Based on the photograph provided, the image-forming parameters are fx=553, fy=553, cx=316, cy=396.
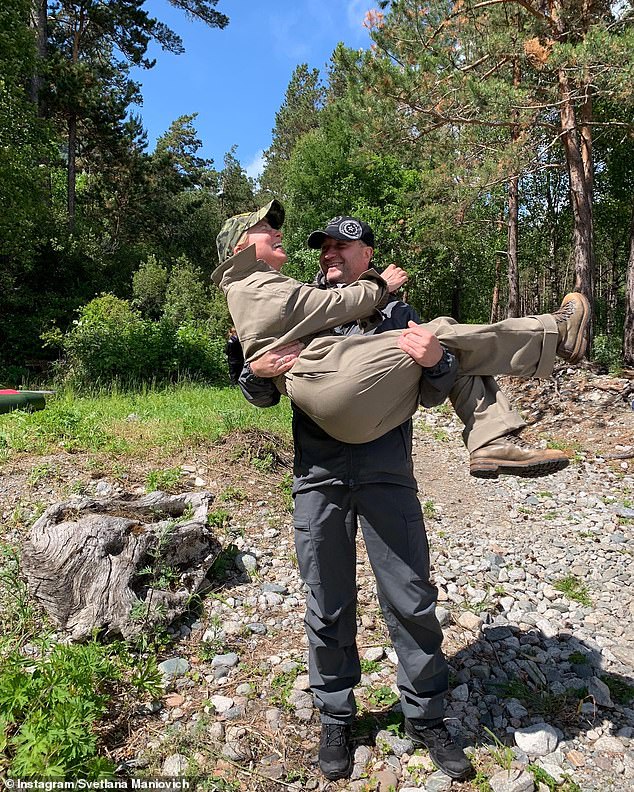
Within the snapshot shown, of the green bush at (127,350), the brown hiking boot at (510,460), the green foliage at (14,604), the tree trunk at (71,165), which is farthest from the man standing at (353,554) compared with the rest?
the tree trunk at (71,165)

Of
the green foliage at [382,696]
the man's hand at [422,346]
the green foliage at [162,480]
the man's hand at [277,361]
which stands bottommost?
the green foliage at [382,696]

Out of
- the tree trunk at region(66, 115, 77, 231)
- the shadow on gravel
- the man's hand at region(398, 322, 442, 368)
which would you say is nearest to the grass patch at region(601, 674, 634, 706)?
the shadow on gravel

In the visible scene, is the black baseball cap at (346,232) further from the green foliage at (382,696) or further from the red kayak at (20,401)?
the red kayak at (20,401)

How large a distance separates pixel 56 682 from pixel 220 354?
1087 centimetres

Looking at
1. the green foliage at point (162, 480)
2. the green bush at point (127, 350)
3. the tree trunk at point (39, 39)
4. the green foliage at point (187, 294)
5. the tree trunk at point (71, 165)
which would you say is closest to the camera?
the green foliage at point (162, 480)

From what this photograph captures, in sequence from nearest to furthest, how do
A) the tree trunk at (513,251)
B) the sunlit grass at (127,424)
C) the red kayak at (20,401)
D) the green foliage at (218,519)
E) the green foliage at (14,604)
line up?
the green foliage at (14,604) → the green foliage at (218,519) → the sunlit grass at (127,424) → the red kayak at (20,401) → the tree trunk at (513,251)

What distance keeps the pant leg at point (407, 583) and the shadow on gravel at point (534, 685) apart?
0.47m

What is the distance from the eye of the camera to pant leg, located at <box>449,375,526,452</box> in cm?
204

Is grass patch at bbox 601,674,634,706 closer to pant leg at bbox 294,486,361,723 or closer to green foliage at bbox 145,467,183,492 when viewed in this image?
pant leg at bbox 294,486,361,723

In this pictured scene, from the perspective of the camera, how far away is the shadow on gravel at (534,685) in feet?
8.13

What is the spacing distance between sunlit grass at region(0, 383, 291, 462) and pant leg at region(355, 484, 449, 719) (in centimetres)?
362

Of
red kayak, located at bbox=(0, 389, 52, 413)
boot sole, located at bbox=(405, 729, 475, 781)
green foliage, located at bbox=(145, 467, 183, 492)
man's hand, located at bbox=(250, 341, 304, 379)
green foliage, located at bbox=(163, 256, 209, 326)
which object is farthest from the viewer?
green foliage, located at bbox=(163, 256, 209, 326)

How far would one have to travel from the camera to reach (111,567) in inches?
118

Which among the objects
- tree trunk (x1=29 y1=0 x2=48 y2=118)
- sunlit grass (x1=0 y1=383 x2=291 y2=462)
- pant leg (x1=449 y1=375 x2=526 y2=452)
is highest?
tree trunk (x1=29 y1=0 x2=48 y2=118)
